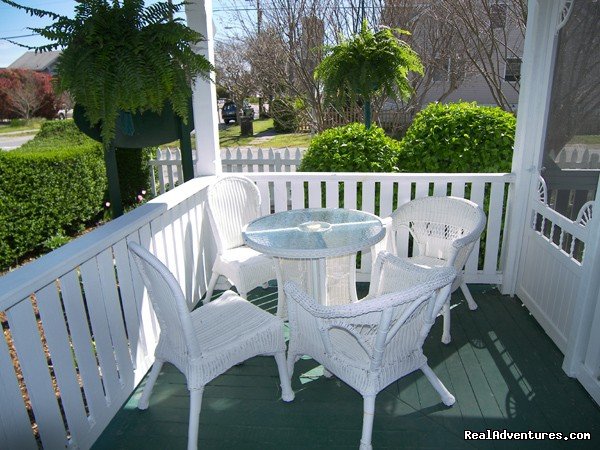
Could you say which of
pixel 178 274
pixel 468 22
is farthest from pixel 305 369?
pixel 468 22

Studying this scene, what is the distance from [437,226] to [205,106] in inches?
73.0

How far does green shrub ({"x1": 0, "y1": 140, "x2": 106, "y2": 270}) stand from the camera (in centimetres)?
473

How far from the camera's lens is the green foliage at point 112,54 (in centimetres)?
179

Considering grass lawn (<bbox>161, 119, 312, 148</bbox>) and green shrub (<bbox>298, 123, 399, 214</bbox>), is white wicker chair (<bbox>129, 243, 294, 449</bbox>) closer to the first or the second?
green shrub (<bbox>298, 123, 399, 214</bbox>)

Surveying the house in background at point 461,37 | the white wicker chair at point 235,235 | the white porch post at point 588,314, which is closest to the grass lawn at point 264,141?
the house in background at point 461,37

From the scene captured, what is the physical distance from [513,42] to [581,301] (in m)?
6.44

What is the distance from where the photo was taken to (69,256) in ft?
5.70

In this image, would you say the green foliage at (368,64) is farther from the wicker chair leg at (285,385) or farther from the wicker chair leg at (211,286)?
the wicker chair leg at (285,385)

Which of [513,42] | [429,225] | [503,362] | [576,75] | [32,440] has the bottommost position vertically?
[503,362]

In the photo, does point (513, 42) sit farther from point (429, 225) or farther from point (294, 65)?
point (429, 225)

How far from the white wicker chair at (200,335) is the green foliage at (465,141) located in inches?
77.5

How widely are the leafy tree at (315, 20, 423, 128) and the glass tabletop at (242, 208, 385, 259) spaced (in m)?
1.78

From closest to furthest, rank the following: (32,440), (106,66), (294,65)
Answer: (32,440), (106,66), (294,65)

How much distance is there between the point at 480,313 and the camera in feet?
10.0
